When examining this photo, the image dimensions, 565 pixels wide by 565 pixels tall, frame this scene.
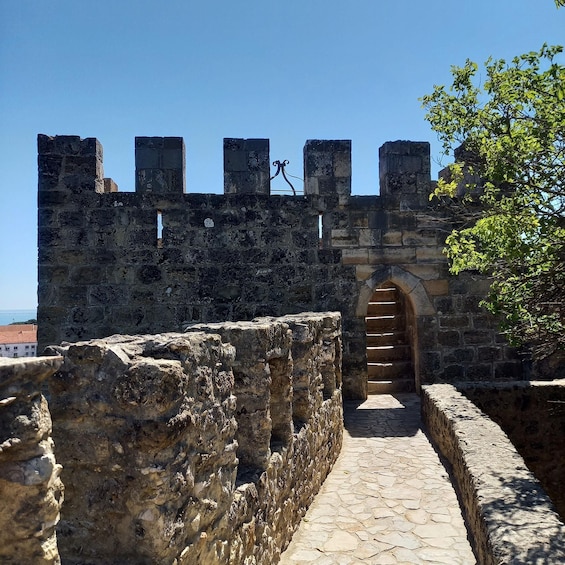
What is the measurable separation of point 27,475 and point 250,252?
6.37 meters

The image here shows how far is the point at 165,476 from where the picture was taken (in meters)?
1.94

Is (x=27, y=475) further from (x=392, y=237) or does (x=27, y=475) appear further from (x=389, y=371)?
(x=389, y=371)

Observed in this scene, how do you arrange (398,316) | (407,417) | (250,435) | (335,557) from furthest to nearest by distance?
1. (398,316)
2. (407,417)
3. (335,557)
4. (250,435)

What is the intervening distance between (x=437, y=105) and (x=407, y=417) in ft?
13.3

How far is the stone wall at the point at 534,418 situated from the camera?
22.8ft

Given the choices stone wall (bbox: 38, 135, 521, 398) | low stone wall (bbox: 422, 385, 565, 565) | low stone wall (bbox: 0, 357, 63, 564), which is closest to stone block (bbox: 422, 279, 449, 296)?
stone wall (bbox: 38, 135, 521, 398)

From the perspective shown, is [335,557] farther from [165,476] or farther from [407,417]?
[407,417]

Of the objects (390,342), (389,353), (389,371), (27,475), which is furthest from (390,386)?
(27,475)

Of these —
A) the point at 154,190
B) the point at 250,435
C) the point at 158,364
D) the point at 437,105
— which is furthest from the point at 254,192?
the point at 158,364

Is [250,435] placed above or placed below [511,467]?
above

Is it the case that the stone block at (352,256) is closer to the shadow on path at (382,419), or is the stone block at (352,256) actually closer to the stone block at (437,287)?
the stone block at (437,287)

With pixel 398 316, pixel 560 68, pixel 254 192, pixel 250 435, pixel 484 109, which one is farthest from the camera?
pixel 398 316

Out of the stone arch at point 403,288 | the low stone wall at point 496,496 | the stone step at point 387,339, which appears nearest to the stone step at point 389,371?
the stone step at point 387,339

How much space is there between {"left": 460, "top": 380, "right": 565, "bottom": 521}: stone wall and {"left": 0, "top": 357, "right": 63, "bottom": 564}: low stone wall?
6.28 metres
